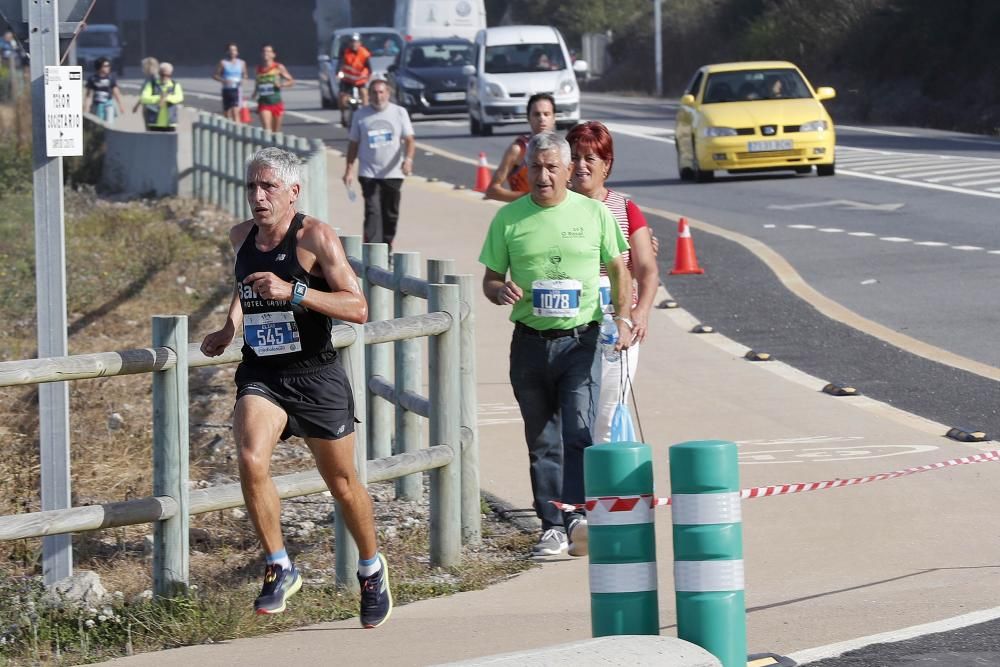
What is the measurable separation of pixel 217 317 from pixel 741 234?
6092 millimetres

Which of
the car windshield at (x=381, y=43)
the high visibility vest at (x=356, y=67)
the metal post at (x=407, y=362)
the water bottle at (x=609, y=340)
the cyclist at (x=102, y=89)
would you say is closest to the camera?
the water bottle at (x=609, y=340)

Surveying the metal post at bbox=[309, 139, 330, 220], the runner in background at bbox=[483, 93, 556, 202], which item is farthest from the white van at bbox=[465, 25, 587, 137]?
the runner in background at bbox=[483, 93, 556, 202]

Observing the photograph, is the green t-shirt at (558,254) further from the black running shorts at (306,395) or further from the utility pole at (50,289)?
the utility pole at (50,289)

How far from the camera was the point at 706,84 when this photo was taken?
25.6 meters

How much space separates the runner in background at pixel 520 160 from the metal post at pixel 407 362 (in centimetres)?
149

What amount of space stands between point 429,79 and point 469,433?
32.7m

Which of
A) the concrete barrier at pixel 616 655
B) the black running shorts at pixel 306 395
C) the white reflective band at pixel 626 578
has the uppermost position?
the black running shorts at pixel 306 395

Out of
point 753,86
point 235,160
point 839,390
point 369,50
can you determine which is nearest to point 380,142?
point 235,160

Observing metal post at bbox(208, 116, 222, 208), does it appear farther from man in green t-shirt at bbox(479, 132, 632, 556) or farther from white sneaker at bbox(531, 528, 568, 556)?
white sneaker at bbox(531, 528, 568, 556)

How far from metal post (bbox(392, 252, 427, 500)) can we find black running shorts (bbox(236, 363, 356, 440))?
200 centimetres

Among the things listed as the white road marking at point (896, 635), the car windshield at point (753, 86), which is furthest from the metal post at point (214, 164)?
the white road marking at point (896, 635)

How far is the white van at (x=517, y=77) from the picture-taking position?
3425 centimetres

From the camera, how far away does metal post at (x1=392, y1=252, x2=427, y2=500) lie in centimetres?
826

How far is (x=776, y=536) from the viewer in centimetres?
744
